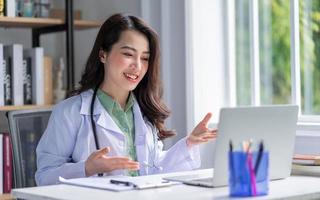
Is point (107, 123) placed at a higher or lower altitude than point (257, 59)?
lower

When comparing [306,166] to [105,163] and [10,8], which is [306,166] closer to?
[105,163]

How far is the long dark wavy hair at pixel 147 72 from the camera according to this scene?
2.59 meters

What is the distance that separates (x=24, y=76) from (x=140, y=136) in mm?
1069

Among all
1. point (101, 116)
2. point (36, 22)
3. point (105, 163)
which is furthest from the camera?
point (36, 22)

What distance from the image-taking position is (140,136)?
2.56 meters

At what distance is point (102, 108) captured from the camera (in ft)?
8.23

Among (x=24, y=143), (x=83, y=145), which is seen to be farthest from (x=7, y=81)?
(x=83, y=145)

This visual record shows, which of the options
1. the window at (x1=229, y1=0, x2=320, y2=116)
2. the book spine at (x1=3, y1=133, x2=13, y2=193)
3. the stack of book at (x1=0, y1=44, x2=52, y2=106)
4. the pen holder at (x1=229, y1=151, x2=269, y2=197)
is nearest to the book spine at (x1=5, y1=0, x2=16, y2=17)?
the stack of book at (x1=0, y1=44, x2=52, y2=106)

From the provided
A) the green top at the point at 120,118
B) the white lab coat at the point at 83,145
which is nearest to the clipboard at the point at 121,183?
the white lab coat at the point at 83,145

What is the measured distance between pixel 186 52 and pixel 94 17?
0.71 meters

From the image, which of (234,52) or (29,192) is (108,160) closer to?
(29,192)

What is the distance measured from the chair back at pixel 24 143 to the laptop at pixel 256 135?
0.66 m

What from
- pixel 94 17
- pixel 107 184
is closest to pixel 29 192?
pixel 107 184

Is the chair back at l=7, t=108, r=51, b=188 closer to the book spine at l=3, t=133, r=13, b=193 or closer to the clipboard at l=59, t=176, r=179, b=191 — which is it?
the clipboard at l=59, t=176, r=179, b=191
